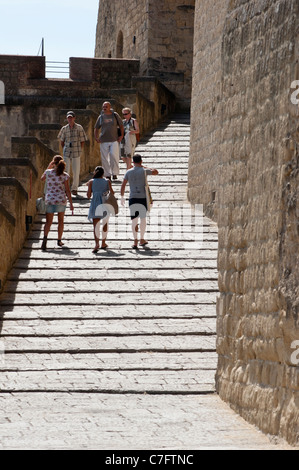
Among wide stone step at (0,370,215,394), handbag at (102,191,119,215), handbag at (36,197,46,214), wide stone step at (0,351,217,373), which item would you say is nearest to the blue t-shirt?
handbag at (102,191,119,215)

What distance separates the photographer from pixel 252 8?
866 centimetres

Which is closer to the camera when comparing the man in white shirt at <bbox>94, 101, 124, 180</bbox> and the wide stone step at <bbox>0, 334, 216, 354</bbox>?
the wide stone step at <bbox>0, 334, 216, 354</bbox>

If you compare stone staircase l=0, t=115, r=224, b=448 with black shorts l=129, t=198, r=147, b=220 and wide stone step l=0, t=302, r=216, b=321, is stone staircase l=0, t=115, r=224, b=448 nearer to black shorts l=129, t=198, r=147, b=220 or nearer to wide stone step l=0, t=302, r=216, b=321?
wide stone step l=0, t=302, r=216, b=321

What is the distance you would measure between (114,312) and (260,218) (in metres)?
3.81

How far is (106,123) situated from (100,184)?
3.10 metres

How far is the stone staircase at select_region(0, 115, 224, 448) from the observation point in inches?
388

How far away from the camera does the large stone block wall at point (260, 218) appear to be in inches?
296

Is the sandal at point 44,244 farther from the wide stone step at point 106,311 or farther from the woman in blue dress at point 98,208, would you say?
the wide stone step at point 106,311

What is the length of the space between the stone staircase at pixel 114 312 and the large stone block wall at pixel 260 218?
1002 mm

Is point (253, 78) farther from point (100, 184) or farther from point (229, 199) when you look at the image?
point (100, 184)

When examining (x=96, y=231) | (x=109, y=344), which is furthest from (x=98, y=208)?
(x=109, y=344)

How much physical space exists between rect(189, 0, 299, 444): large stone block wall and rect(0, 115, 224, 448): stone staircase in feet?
3.29

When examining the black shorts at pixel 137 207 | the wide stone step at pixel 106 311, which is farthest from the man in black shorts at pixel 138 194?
the wide stone step at pixel 106 311

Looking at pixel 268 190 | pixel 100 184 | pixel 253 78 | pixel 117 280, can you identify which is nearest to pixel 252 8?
pixel 253 78
